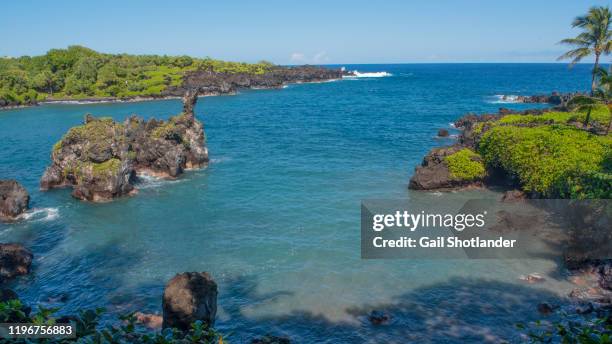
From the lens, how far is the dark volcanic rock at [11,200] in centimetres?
4394

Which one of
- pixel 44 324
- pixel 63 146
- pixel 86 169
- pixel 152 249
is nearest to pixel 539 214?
pixel 152 249

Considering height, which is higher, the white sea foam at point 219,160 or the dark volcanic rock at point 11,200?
the white sea foam at point 219,160

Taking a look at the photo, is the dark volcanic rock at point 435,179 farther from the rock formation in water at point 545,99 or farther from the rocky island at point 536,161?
the rock formation in water at point 545,99

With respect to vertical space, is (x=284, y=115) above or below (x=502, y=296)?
above

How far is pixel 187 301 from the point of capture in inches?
860

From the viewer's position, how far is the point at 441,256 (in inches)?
1358

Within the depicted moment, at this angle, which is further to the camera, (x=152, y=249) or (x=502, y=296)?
(x=152, y=249)

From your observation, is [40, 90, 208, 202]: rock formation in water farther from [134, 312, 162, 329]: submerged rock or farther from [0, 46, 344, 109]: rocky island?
[0, 46, 344, 109]: rocky island

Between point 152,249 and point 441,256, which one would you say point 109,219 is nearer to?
point 152,249

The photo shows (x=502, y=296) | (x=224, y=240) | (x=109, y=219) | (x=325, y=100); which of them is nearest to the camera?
(x=502, y=296)

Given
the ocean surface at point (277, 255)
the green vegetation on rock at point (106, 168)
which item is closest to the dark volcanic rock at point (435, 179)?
the ocean surface at point (277, 255)

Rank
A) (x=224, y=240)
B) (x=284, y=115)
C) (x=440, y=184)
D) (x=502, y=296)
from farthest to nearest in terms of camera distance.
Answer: (x=284, y=115) < (x=440, y=184) < (x=224, y=240) < (x=502, y=296)

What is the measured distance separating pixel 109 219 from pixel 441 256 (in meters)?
30.4

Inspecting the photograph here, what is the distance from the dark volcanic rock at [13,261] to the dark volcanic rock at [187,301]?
17.2m
